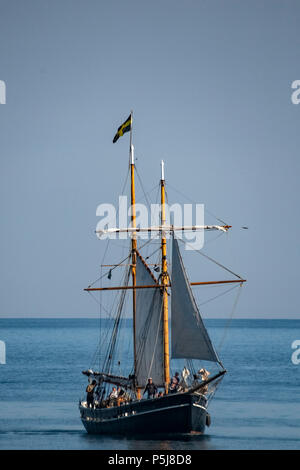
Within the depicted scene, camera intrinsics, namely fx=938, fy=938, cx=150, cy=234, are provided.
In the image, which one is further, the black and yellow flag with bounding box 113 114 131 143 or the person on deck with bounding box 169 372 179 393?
the black and yellow flag with bounding box 113 114 131 143

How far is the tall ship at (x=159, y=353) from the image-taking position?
56.3 m

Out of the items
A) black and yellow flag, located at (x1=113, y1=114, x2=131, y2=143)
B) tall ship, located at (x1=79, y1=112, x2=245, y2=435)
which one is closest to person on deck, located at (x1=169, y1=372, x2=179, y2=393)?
tall ship, located at (x1=79, y1=112, x2=245, y2=435)

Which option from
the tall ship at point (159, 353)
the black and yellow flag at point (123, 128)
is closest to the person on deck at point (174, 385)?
the tall ship at point (159, 353)

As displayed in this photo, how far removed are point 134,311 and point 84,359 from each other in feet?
256

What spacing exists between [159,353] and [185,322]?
473 cm

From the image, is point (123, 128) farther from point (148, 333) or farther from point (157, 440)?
point (157, 440)

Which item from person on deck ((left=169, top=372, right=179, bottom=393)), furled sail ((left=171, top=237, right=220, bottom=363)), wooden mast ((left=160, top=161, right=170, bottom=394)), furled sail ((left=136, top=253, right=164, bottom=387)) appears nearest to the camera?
furled sail ((left=171, top=237, right=220, bottom=363))

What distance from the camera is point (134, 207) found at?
6606 cm

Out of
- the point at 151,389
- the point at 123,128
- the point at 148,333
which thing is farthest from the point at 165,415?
the point at 123,128

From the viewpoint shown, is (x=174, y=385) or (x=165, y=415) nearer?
(x=165, y=415)

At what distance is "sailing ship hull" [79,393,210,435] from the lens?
56.0 meters

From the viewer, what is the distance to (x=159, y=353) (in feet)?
201

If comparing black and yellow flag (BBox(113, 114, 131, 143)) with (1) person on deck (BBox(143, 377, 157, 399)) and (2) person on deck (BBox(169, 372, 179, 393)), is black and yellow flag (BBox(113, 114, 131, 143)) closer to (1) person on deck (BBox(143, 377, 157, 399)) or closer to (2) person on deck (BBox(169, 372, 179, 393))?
(1) person on deck (BBox(143, 377, 157, 399))

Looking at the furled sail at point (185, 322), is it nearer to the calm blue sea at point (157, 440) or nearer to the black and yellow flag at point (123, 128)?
the calm blue sea at point (157, 440)
